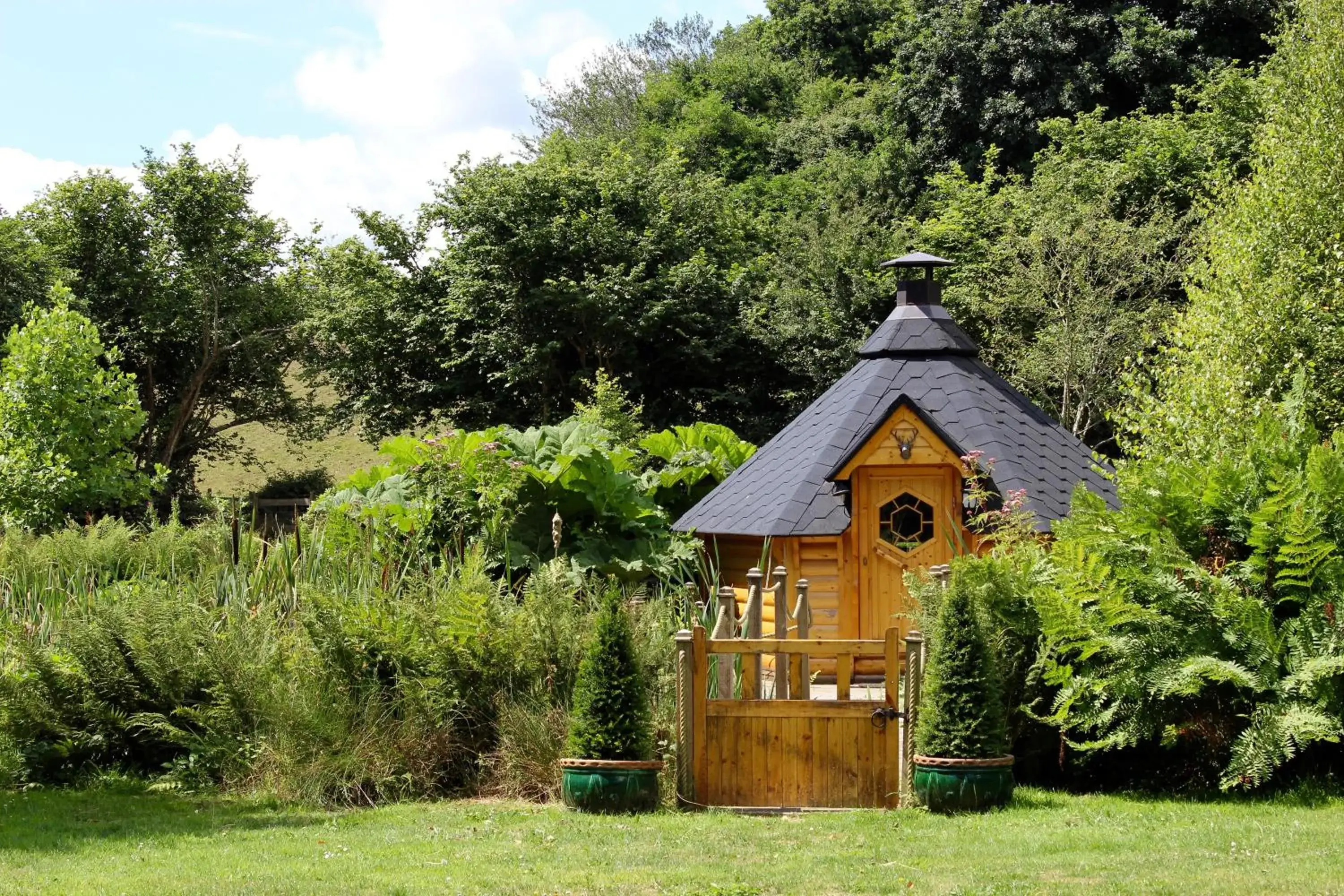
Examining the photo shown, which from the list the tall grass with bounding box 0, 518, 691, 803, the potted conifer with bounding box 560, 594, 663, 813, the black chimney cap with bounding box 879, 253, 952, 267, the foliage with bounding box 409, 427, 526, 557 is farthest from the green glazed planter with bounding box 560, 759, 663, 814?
the black chimney cap with bounding box 879, 253, 952, 267

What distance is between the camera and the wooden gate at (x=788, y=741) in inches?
323

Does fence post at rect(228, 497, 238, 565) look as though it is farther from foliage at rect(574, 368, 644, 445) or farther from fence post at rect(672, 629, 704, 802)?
foliage at rect(574, 368, 644, 445)

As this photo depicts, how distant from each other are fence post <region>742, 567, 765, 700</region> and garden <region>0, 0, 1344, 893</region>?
0.30 ft

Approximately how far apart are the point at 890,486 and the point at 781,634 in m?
4.16

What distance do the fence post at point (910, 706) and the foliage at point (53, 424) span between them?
1286cm

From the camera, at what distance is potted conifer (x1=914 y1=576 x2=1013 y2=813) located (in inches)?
304

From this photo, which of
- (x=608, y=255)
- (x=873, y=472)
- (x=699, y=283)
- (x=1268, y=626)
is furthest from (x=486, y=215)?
(x=1268, y=626)

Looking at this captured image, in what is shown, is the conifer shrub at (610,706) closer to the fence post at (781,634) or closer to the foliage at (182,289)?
the fence post at (781,634)

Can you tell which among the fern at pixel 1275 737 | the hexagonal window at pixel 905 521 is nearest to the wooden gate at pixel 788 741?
the fern at pixel 1275 737

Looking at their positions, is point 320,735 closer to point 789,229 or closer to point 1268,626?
point 1268,626

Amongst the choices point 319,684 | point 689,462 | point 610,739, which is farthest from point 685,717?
point 689,462

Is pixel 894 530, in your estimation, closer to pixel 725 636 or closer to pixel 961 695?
pixel 725 636

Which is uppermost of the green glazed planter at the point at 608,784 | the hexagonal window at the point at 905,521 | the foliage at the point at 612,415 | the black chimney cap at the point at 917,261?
the black chimney cap at the point at 917,261

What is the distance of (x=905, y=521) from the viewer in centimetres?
1311
